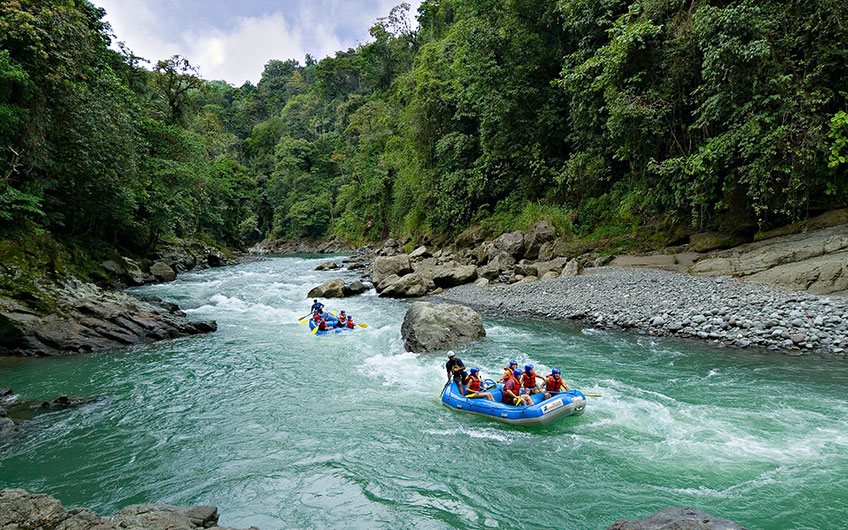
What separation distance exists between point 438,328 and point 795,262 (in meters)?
9.39

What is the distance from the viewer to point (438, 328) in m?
12.4

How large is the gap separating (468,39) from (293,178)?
38.0m

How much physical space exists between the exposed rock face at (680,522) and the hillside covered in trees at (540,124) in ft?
36.0

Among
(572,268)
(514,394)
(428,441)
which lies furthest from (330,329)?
(572,268)

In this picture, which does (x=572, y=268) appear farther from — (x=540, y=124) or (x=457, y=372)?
(x=457, y=372)

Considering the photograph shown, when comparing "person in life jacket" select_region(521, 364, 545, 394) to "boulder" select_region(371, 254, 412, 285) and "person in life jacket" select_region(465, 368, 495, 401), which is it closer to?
"person in life jacket" select_region(465, 368, 495, 401)

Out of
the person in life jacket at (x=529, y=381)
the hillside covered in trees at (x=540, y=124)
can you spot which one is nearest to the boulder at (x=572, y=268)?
the hillside covered in trees at (x=540, y=124)

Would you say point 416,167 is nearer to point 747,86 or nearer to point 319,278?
point 319,278

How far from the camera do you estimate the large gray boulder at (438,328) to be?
12.1 metres

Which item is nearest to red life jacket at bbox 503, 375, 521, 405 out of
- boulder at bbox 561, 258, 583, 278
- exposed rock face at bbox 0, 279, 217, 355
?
boulder at bbox 561, 258, 583, 278

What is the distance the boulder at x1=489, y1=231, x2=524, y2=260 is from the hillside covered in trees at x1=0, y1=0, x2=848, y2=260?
1333 millimetres

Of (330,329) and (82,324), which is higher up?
(82,324)

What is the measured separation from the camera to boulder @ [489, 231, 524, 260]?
20750mm

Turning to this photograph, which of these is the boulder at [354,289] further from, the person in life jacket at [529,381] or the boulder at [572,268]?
the person in life jacket at [529,381]
